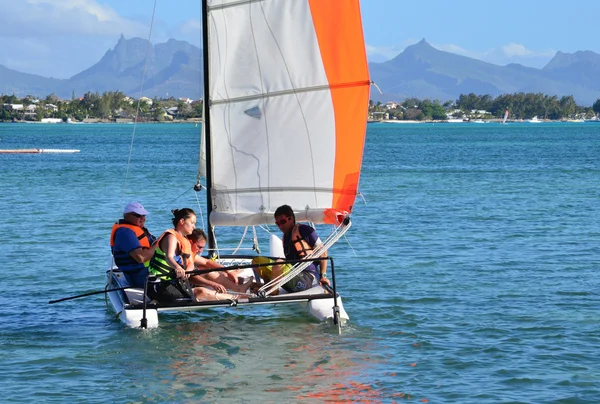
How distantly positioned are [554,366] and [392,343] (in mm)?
2176

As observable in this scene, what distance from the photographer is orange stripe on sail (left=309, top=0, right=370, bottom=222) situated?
540 inches

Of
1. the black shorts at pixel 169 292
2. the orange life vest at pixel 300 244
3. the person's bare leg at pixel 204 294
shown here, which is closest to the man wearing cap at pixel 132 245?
the black shorts at pixel 169 292

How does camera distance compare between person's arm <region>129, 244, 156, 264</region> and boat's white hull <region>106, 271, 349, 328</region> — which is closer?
boat's white hull <region>106, 271, 349, 328</region>

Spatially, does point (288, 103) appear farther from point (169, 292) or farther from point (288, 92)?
point (169, 292)

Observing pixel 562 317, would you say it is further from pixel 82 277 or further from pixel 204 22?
pixel 82 277

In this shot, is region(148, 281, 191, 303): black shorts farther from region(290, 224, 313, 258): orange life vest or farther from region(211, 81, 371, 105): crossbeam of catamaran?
region(211, 81, 371, 105): crossbeam of catamaran

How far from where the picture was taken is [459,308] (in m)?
14.8

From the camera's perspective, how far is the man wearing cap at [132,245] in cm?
1295

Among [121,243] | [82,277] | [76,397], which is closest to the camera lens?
[76,397]

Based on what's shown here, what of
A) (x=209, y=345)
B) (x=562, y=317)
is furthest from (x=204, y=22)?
(x=562, y=317)

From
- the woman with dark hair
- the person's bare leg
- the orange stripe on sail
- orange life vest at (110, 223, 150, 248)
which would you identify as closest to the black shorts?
the woman with dark hair

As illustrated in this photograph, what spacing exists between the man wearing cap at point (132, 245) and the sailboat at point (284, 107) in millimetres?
560

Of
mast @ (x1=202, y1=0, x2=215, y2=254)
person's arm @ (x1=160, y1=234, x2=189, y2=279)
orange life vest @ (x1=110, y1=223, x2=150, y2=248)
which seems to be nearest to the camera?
person's arm @ (x1=160, y1=234, x2=189, y2=279)

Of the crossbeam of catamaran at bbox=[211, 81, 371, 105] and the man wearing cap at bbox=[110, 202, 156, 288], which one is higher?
the crossbeam of catamaran at bbox=[211, 81, 371, 105]
